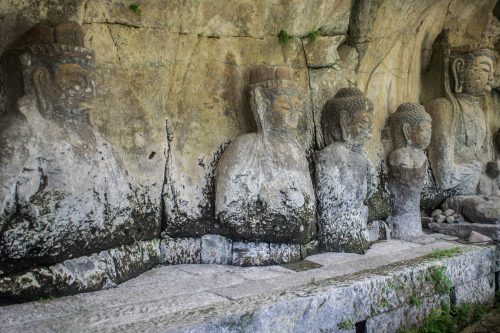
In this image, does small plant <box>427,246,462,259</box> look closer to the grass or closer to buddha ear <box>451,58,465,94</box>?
the grass

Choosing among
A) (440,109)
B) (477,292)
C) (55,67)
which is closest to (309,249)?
(477,292)

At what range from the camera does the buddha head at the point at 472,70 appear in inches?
226

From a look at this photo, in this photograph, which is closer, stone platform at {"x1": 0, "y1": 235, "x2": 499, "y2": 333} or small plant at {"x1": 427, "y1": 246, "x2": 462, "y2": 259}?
stone platform at {"x1": 0, "y1": 235, "x2": 499, "y2": 333}

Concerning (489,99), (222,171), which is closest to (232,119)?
(222,171)

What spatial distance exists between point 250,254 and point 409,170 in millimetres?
2140

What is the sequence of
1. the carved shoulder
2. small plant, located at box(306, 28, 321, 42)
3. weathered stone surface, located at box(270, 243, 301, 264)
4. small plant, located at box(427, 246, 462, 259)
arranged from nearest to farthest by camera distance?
weathered stone surface, located at box(270, 243, 301, 264)
small plant, located at box(427, 246, 462, 259)
small plant, located at box(306, 28, 321, 42)
the carved shoulder

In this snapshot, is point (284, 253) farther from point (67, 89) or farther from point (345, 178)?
point (67, 89)

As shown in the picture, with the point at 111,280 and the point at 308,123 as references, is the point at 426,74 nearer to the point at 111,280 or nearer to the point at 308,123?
the point at 308,123

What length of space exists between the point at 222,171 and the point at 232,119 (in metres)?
0.55

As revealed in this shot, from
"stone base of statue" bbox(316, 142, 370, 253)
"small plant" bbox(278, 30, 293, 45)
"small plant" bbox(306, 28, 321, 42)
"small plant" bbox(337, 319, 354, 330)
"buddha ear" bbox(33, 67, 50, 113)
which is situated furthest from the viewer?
"small plant" bbox(306, 28, 321, 42)

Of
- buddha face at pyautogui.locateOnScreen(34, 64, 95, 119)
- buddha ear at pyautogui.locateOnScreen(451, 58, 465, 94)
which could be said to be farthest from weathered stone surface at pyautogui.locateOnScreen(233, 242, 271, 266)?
buddha ear at pyautogui.locateOnScreen(451, 58, 465, 94)

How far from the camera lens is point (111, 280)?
11.0ft

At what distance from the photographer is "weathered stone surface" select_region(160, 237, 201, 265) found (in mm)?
3924

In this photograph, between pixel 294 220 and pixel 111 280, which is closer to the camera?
pixel 111 280
